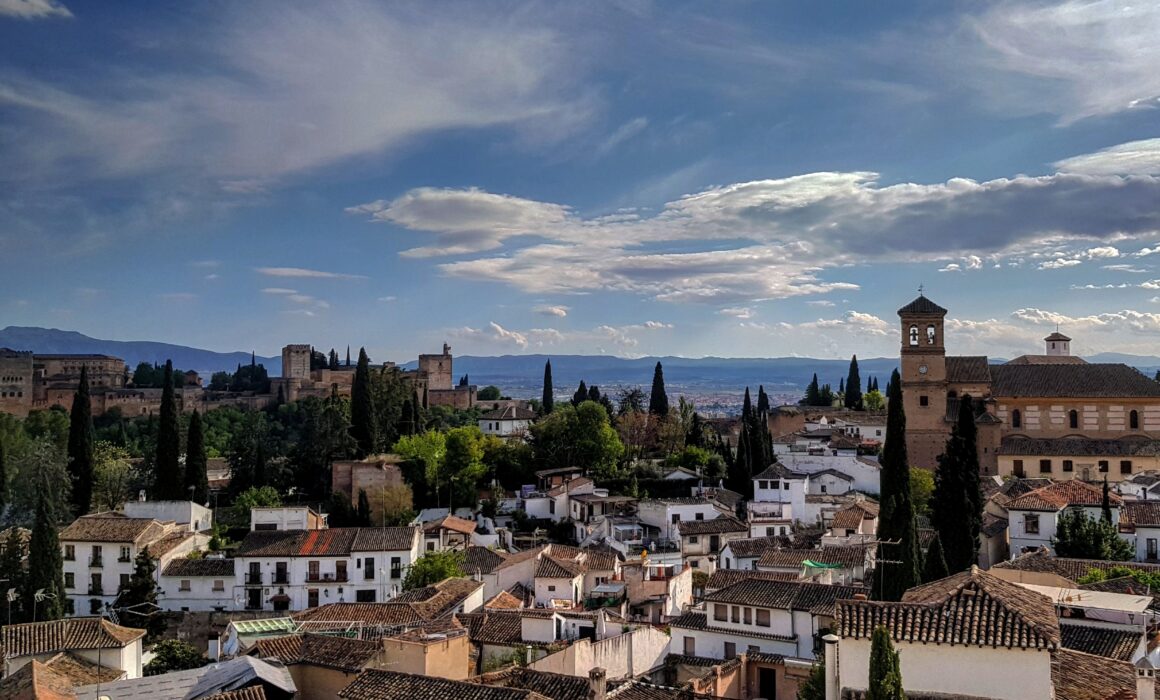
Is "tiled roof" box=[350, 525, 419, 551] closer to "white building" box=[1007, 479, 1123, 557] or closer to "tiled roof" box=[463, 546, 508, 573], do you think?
"tiled roof" box=[463, 546, 508, 573]

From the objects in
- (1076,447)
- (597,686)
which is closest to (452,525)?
(597,686)

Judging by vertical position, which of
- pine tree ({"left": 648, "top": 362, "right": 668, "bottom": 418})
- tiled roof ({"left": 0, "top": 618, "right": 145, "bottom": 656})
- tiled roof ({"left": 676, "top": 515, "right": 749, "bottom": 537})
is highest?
pine tree ({"left": 648, "top": 362, "right": 668, "bottom": 418})

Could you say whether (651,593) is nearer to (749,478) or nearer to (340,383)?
(749,478)

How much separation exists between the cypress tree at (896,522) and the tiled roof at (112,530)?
26549mm

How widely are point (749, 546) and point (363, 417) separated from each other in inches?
944

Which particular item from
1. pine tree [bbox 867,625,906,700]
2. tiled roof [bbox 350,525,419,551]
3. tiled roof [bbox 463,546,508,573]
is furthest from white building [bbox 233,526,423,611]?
pine tree [bbox 867,625,906,700]

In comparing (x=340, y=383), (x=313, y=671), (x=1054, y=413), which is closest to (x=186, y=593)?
(x=313, y=671)

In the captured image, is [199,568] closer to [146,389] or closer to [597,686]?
[597,686]

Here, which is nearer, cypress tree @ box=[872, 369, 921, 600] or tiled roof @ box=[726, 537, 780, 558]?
cypress tree @ box=[872, 369, 921, 600]

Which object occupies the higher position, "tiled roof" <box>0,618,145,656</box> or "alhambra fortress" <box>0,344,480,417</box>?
"alhambra fortress" <box>0,344,480,417</box>

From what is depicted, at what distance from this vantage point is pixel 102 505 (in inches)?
1944

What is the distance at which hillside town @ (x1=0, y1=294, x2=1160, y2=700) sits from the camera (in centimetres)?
1523

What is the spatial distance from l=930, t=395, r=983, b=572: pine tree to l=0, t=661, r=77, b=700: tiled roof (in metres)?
22.3

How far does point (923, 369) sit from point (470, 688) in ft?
138
